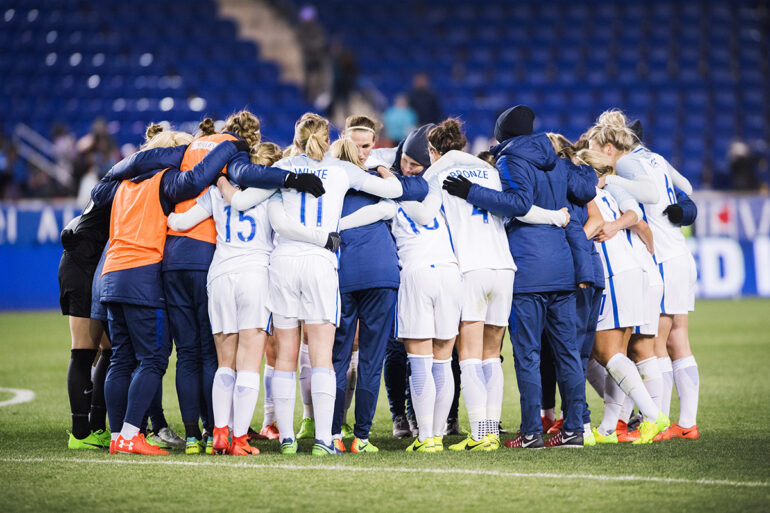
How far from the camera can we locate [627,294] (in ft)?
21.4

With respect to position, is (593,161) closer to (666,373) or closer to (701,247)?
(666,373)

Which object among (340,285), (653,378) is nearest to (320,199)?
(340,285)

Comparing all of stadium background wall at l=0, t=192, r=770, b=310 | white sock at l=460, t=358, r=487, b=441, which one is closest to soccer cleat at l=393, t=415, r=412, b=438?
white sock at l=460, t=358, r=487, b=441

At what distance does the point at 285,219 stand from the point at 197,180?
2.03ft

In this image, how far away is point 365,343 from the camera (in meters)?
6.07

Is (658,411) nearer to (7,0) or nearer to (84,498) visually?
(84,498)

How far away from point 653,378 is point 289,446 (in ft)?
8.43

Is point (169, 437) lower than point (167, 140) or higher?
lower

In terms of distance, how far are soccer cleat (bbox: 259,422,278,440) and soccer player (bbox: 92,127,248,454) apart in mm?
1003

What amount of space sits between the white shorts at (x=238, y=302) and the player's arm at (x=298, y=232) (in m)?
0.32

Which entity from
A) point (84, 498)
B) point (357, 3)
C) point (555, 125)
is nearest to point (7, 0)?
point (357, 3)

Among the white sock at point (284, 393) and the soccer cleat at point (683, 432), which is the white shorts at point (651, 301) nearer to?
the soccer cleat at point (683, 432)

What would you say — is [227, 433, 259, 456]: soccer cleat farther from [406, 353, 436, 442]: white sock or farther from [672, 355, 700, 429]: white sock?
[672, 355, 700, 429]: white sock

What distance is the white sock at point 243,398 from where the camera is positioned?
588 centimetres
